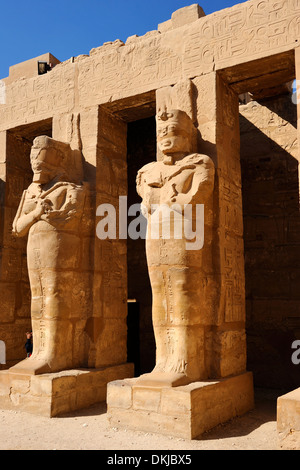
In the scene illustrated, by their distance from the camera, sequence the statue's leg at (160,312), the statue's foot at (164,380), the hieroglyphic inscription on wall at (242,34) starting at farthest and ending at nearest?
1. the hieroglyphic inscription on wall at (242,34)
2. the statue's leg at (160,312)
3. the statue's foot at (164,380)

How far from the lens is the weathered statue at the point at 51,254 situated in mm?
5418

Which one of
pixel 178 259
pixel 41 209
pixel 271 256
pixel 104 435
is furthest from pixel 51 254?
pixel 271 256

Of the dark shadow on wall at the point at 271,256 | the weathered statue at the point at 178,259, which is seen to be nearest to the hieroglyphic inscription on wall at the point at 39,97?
the weathered statue at the point at 178,259

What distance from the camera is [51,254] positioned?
542cm

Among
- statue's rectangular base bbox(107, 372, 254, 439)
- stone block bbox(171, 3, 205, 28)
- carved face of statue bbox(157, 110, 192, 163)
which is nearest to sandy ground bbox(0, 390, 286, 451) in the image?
statue's rectangular base bbox(107, 372, 254, 439)

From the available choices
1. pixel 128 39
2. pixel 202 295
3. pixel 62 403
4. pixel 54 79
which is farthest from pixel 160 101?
pixel 62 403

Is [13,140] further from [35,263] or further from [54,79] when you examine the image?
[35,263]

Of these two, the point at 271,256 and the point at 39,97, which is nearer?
the point at 39,97

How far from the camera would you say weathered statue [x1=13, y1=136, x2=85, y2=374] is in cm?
542

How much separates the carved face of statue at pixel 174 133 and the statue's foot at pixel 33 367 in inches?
105

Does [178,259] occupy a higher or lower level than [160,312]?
higher

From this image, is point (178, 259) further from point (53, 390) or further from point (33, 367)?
point (33, 367)

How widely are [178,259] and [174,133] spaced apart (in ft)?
4.36

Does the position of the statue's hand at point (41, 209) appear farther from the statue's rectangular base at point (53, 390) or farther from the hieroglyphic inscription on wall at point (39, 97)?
the statue's rectangular base at point (53, 390)
